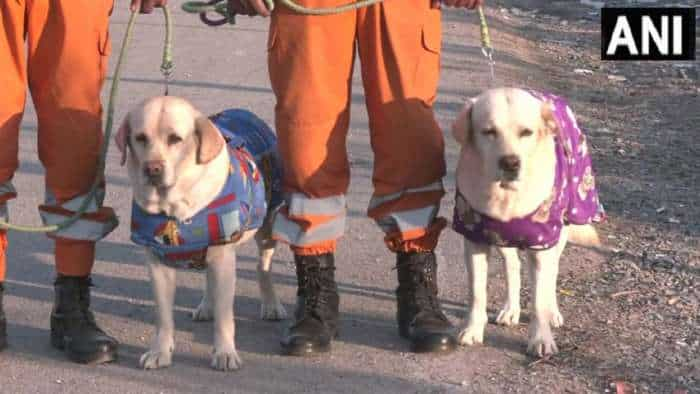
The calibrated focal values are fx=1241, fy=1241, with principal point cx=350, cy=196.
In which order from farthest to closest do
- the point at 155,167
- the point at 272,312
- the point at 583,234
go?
the point at 583,234 → the point at 272,312 → the point at 155,167

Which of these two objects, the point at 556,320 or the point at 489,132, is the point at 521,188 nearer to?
the point at 489,132

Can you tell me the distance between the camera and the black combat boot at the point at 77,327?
4.67m

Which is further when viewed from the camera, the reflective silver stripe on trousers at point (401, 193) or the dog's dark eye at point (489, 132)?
the reflective silver stripe on trousers at point (401, 193)

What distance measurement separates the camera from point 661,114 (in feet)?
29.7

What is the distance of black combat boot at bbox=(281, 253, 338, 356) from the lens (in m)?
4.73

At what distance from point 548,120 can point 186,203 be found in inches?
53.5

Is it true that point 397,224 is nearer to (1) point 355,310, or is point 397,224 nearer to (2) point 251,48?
(1) point 355,310

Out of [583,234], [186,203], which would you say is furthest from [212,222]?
[583,234]

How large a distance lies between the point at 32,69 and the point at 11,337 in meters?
1.11

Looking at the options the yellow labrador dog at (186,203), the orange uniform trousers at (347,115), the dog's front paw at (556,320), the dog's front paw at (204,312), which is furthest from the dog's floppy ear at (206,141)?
the dog's front paw at (556,320)

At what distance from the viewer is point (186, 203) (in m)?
4.46

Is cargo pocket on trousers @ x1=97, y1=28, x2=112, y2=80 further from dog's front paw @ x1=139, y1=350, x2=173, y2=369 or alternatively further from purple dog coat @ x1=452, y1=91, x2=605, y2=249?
purple dog coat @ x1=452, y1=91, x2=605, y2=249

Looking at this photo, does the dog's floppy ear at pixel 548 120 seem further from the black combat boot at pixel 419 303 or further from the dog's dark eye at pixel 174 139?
the dog's dark eye at pixel 174 139

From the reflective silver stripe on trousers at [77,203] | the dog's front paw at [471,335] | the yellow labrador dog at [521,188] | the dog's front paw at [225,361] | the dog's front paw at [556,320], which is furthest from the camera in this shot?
the dog's front paw at [556,320]
